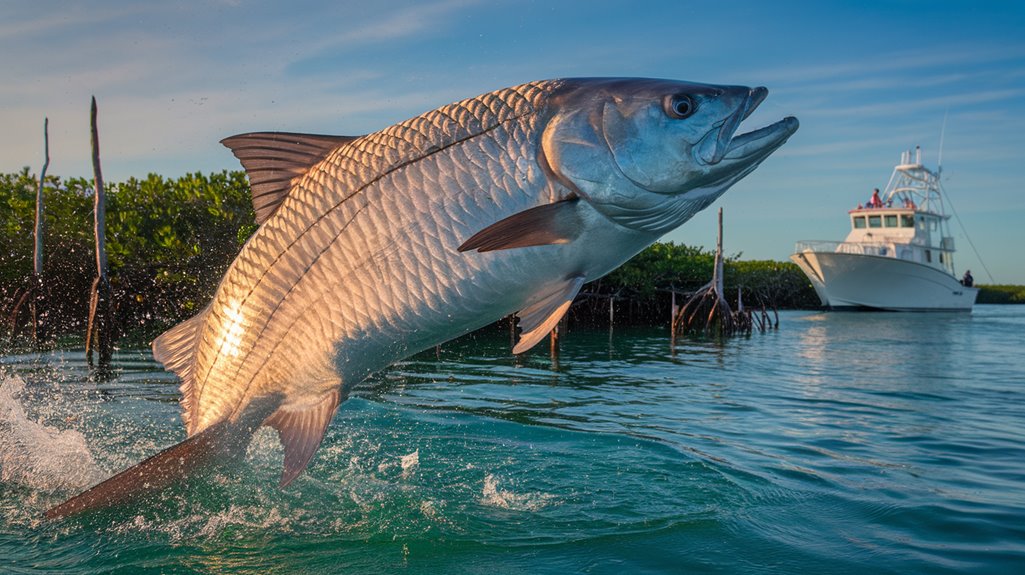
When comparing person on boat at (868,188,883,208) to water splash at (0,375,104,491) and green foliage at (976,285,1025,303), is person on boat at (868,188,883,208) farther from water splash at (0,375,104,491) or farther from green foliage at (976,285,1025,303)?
water splash at (0,375,104,491)

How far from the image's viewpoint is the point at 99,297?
54.3 ft

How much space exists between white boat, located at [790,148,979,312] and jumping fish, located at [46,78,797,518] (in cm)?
4688

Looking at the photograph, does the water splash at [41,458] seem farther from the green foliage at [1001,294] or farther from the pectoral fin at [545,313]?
the green foliage at [1001,294]

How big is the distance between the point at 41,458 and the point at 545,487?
13.6 feet

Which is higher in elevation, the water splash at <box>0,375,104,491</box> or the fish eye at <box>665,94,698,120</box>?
the fish eye at <box>665,94,698,120</box>

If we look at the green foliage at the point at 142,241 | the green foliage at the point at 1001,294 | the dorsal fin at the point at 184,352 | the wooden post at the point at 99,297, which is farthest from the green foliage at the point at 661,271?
the green foliage at the point at 1001,294

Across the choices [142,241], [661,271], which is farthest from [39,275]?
[661,271]

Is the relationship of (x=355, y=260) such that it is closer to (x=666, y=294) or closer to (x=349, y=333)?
(x=349, y=333)

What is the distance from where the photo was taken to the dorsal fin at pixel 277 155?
156 inches

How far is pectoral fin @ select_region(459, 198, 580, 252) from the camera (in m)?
3.11

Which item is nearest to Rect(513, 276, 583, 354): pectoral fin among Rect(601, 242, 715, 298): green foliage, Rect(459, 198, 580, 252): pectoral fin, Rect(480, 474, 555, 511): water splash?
Rect(459, 198, 580, 252): pectoral fin

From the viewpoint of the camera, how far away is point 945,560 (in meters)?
5.45

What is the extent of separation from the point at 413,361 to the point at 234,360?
14.6 m

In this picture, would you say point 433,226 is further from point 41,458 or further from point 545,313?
point 41,458
